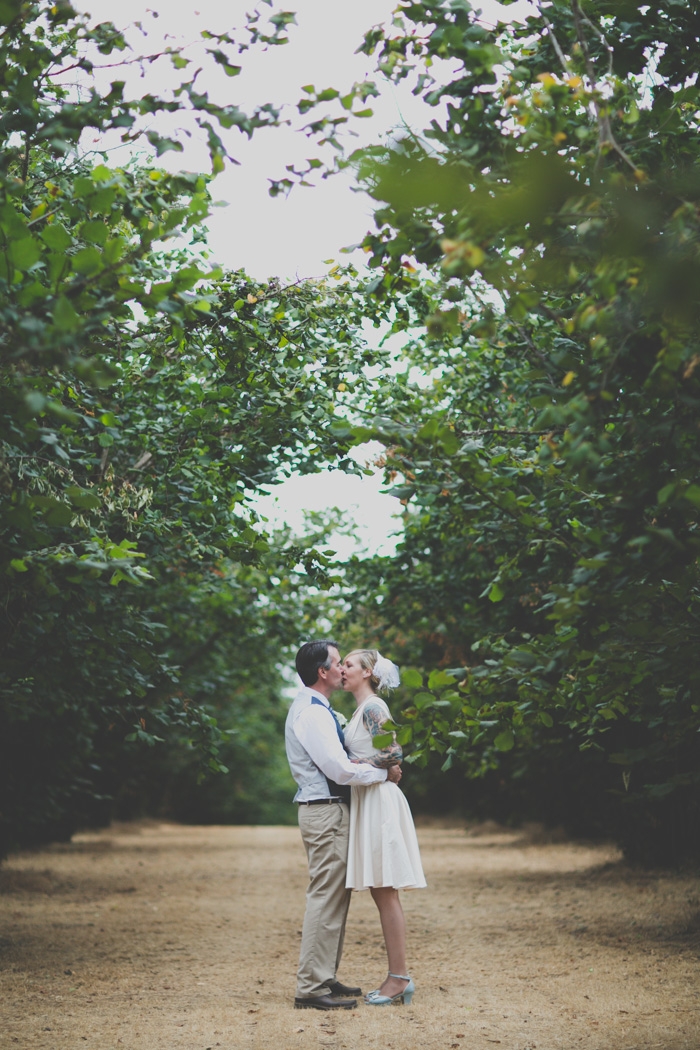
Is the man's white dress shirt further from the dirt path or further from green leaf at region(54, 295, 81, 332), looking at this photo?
green leaf at region(54, 295, 81, 332)

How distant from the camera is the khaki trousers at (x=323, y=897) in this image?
599 cm

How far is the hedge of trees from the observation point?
11.2 ft

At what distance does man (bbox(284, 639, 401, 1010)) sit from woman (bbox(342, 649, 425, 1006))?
0.11 metres

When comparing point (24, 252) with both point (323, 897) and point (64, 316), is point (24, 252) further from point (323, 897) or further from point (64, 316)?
point (323, 897)

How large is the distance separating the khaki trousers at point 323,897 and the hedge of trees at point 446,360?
118cm

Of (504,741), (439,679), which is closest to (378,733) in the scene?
(504,741)

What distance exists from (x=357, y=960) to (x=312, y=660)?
2.97 metres

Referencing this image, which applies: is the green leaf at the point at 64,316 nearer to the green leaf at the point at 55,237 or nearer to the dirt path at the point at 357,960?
the green leaf at the point at 55,237

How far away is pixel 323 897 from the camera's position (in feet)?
19.9

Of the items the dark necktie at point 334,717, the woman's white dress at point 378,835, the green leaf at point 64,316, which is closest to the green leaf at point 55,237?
the green leaf at point 64,316

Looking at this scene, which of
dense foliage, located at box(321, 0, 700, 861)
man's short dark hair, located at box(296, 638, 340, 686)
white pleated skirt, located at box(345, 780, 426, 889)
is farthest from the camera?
man's short dark hair, located at box(296, 638, 340, 686)

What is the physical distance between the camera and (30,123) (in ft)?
14.2

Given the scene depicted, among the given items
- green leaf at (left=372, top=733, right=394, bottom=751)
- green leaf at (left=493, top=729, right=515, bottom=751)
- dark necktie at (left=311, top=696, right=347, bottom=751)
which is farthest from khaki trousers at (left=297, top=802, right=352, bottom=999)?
green leaf at (left=372, top=733, right=394, bottom=751)

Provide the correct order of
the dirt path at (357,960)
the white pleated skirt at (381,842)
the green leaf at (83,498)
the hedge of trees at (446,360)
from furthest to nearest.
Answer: the white pleated skirt at (381,842), the dirt path at (357,960), the green leaf at (83,498), the hedge of trees at (446,360)
